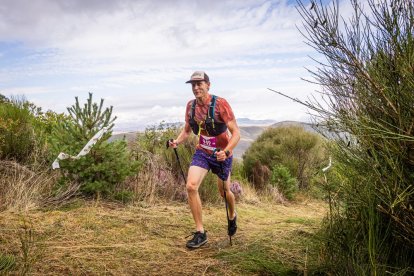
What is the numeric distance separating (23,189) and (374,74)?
5875 mm

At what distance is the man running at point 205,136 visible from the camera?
540 centimetres

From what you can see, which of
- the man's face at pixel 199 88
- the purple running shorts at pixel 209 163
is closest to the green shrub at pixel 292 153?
the purple running shorts at pixel 209 163

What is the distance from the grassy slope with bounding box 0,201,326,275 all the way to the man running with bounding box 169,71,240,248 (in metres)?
0.52

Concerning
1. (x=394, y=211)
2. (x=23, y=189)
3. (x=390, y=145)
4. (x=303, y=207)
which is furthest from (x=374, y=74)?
(x=303, y=207)

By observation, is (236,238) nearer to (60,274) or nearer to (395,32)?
(60,274)

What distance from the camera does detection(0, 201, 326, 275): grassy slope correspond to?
4.26 metres

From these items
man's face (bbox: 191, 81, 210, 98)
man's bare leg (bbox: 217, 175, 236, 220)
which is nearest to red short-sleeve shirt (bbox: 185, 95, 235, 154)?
man's face (bbox: 191, 81, 210, 98)

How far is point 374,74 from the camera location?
10.1ft

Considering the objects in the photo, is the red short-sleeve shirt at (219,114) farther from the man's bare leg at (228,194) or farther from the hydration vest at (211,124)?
the man's bare leg at (228,194)

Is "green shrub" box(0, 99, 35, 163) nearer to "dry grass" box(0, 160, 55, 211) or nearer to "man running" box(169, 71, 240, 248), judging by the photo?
"dry grass" box(0, 160, 55, 211)

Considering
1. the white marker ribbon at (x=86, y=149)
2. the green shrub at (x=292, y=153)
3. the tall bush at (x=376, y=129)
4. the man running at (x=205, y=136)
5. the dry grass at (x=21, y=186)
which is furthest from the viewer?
the green shrub at (x=292, y=153)

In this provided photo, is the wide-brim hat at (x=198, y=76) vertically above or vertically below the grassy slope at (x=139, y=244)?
above

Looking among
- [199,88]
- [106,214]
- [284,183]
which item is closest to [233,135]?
[199,88]

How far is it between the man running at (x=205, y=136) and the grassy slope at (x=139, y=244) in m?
0.52
